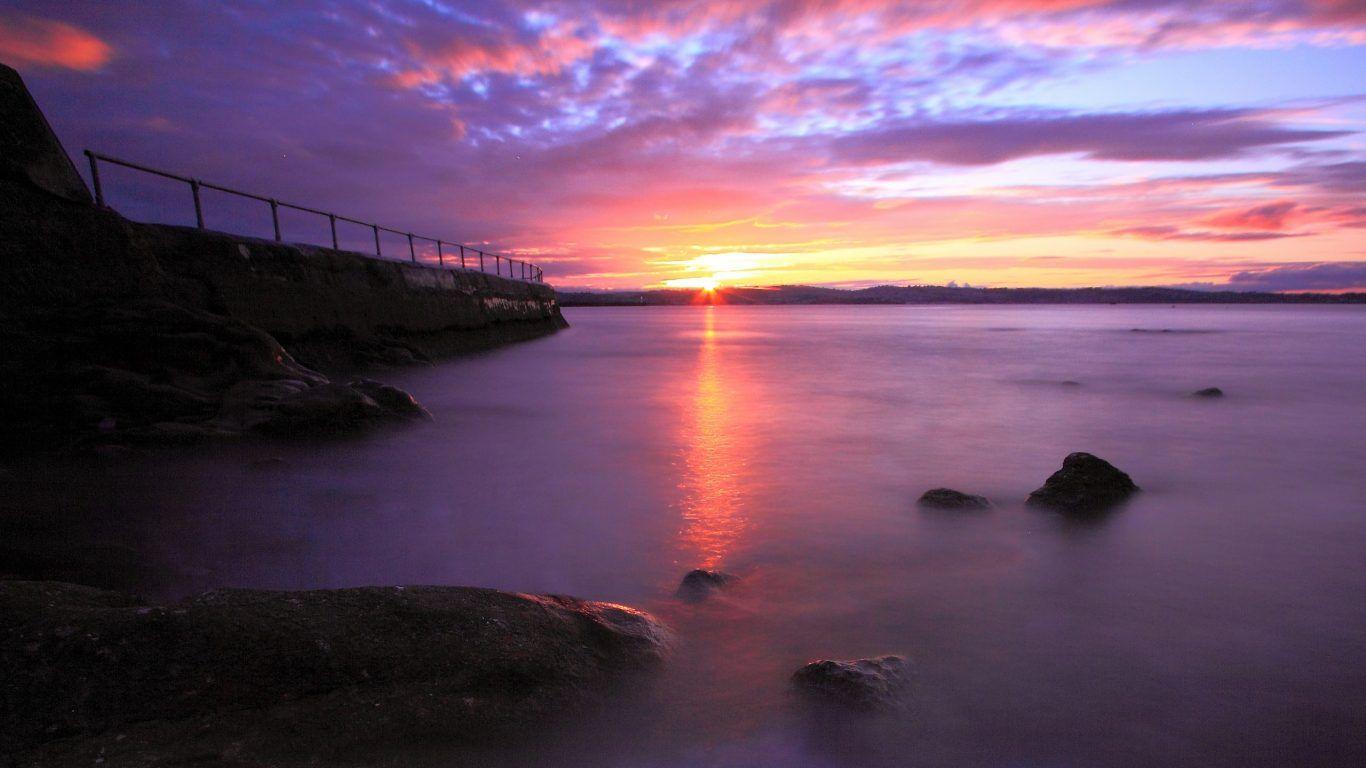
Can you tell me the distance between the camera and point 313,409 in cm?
566

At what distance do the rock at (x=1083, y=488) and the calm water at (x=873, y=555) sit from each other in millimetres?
139

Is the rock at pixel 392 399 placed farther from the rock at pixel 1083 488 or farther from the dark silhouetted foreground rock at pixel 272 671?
the rock at pixel 1083 488

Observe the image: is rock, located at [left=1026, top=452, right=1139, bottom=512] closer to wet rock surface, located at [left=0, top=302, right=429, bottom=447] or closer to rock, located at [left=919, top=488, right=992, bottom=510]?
rock, located at [left=919, top=488, right=992, bottom=510]

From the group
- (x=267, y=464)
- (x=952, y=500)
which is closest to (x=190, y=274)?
(x=267, y=464)

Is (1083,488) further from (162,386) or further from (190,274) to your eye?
(190,274)

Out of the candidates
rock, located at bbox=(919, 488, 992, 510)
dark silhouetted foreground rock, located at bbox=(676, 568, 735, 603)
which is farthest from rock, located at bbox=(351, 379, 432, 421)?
rock, located at bbox=(919, 488, 992, 510)

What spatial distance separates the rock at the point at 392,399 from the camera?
644cm

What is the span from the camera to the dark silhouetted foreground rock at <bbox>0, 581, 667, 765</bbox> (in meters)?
1.46

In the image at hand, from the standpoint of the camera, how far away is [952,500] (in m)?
4.10

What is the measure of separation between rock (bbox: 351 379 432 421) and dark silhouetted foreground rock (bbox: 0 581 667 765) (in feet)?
15.3

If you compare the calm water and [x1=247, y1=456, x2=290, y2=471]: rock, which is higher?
[x1=247, y1=456, x2=290, y2=471]: rock

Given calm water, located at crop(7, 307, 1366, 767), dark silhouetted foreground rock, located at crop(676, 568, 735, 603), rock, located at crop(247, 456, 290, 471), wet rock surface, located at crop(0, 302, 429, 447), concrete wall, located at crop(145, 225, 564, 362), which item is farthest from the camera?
concrete wall, located at crop(145, 225, 564, 362)

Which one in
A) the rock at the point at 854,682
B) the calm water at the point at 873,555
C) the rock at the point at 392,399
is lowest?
the calm water at the point at 873,555

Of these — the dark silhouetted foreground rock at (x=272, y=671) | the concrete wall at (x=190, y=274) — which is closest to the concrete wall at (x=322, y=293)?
the concrete wall at (x=190, y=274)
